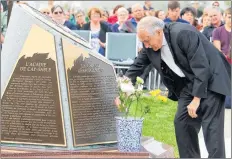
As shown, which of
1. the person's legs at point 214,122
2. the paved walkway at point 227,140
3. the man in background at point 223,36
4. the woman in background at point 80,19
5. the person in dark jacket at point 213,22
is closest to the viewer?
the person's legs at point 214,122

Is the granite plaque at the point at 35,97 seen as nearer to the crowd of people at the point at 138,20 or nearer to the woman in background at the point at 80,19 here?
the crowd of people at the point at 138,20

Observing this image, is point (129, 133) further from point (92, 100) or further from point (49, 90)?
point (49, 90)

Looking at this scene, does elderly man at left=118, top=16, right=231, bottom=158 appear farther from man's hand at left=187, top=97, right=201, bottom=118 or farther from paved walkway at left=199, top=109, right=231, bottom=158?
paved walkway at left=199, top=109, right=231, bottom=158

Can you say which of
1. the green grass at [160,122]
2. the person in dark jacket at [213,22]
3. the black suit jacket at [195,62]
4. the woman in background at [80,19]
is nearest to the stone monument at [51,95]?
the black suit jacket at [195,62]

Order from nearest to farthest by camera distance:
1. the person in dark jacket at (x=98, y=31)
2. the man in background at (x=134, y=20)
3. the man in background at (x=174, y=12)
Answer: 1. the man in background at (x=174, y=12)
2. the man in background at (x=134, y=20)
3. the person in dark jacket at (x=98, y=31)

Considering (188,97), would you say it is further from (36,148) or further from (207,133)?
(36,148)

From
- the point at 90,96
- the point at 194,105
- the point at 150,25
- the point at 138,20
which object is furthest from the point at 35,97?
the point at 138,20

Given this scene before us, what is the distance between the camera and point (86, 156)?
6.27m

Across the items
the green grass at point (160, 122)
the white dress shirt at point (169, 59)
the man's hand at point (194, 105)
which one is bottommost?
the green grass at point (160, 122)

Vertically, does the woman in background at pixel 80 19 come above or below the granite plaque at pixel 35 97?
below

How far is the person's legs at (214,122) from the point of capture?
6469 mm

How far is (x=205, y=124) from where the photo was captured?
21.4ft

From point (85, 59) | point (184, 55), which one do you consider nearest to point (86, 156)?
point (85, 59)

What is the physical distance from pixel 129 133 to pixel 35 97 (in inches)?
36.9
